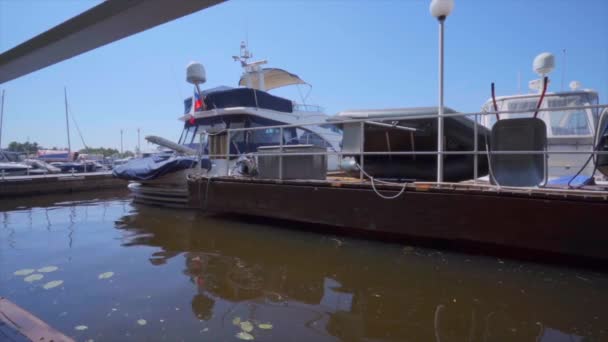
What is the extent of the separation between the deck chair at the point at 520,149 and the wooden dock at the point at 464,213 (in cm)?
55

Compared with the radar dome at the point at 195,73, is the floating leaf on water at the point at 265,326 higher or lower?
lower

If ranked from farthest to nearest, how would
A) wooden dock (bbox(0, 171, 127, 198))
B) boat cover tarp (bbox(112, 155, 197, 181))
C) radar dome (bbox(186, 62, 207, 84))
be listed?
wooden dock (bbox(0, 171, 127, 198)) < radar dome (bbox(186, 62, 207, 84)) < boat cover tarp (bbox(112, 155, 197, 181))

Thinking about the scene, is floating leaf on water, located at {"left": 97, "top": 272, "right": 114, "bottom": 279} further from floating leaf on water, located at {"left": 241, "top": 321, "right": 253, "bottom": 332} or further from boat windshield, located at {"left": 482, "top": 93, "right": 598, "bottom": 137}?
boat windshield, located at {"left": 482, "top": 93, "right": 598, "bottom": 137}

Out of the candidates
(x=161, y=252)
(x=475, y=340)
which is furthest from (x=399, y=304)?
(x=161, y=252)

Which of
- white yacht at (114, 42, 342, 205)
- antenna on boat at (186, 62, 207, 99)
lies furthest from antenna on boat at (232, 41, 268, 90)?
antenna on boat at (186, 62, 207, 99)

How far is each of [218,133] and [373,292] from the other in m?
5.01

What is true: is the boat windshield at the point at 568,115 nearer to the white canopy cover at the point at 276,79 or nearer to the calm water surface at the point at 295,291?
the calm water surface at the point at 295,291

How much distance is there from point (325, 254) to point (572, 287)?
8.19 feet

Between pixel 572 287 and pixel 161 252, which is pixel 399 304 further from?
pixel 161 252

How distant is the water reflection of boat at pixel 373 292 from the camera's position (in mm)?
2321

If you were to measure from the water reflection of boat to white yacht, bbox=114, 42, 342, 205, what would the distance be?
7.03ft

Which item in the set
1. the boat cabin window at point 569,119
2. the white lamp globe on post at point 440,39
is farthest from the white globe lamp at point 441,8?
the boat cabin window at point 569,119

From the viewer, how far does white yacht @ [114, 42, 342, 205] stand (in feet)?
24.6

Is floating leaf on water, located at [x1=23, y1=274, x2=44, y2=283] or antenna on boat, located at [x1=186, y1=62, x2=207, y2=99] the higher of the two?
antenna on boat, located at [x1=186, y1=62, x2=207, y2=99]
